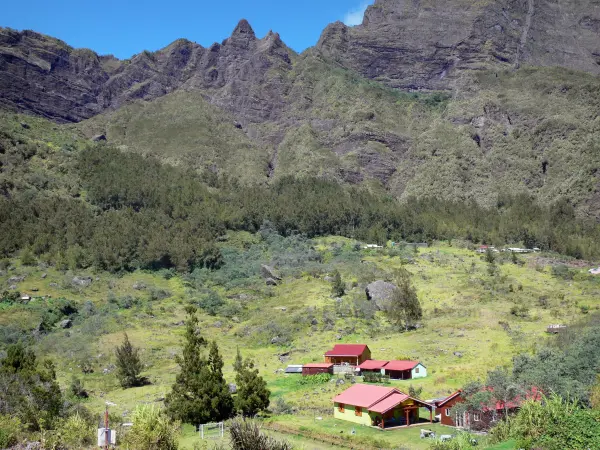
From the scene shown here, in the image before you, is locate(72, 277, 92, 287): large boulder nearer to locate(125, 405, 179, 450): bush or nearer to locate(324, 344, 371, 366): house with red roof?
locate(324, 344, 371, 366): house with red roof

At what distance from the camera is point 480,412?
36.4m

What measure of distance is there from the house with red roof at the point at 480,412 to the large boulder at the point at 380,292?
37628mm

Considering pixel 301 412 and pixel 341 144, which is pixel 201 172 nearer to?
pixel 341 144

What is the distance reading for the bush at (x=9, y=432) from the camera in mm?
24816

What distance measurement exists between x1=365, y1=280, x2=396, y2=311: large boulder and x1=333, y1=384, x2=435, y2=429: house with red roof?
3688 centimetres

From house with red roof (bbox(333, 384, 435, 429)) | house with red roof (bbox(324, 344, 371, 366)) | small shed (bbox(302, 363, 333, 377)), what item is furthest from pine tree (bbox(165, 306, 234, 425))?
house with red roof (bbox(324, 344, 371, 366))

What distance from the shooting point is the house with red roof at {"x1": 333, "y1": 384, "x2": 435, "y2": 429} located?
39.0 m

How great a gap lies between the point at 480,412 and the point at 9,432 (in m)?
25.8

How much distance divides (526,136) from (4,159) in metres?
130

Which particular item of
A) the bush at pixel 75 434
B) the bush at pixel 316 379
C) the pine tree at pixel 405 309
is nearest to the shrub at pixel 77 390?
the bush at pixel 316 379

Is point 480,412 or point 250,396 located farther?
point 250,396

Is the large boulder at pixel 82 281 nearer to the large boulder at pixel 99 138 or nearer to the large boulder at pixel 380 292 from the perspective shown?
the large boulder at pixel 380 292

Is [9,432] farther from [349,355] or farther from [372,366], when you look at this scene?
[349,355]

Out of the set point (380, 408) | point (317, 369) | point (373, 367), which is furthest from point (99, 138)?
point (380, 408)
